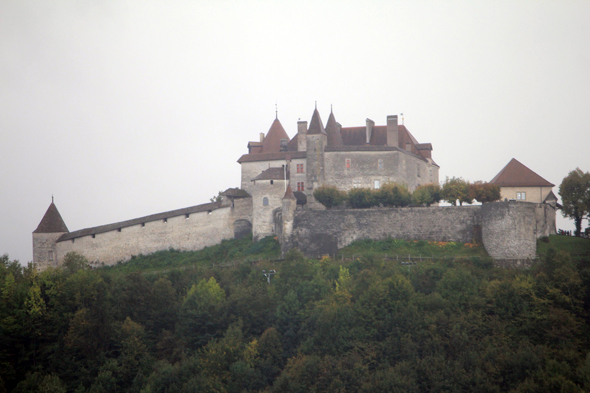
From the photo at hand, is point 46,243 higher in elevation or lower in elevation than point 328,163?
lower

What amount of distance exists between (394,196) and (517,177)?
30.9 feet

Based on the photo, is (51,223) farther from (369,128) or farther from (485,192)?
(485,192)

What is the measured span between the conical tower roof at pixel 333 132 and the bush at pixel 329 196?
17.8 feet

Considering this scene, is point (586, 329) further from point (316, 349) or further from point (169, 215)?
point (169, 215)

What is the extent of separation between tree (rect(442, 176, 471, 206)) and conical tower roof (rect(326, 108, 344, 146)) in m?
9.66

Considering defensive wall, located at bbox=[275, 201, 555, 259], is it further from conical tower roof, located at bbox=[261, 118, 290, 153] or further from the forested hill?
conical tower roof, located at bbox=[261, 118, 290, 153]

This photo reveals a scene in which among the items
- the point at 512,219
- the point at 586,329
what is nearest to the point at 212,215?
the point at 512,219

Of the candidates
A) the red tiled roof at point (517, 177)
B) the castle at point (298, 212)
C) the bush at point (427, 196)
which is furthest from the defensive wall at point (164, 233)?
the red tiled roof at point (517, 177)

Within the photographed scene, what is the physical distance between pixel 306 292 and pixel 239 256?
27.3 feet

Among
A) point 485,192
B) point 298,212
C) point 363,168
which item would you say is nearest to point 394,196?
point 363,168

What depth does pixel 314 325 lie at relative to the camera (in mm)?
40094

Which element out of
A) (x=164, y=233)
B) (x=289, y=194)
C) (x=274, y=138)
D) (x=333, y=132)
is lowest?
(x=164, y=233)

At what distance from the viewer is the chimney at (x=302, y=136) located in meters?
54.4

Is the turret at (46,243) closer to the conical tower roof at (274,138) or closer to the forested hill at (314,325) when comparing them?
the forested hill at (314,325)
